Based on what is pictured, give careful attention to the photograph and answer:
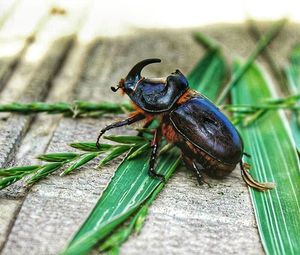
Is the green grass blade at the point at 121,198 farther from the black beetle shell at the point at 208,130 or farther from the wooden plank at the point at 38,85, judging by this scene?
the wooden plank at the point at 38,85

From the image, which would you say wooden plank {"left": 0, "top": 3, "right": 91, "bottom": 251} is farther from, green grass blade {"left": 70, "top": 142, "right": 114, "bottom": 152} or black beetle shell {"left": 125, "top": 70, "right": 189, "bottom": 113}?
black beetle shell {"left": 125, "top": 70, "right": 189, "bottom": 113}

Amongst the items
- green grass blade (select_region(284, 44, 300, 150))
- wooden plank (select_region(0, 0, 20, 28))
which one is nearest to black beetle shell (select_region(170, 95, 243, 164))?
green grass blade (select_region(284, 44, 300, 150))

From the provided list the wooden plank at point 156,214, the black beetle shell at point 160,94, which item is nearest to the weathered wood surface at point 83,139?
the wooden plank at point 156,214

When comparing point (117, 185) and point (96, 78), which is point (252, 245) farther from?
point (96, 78)

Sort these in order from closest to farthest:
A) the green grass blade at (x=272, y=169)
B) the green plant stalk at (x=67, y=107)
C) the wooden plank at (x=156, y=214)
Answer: the wooden plank at (x=156, y=214)
the green grass blade at (x=272, y=169)
the green plant stalk at (x=67, y=107)

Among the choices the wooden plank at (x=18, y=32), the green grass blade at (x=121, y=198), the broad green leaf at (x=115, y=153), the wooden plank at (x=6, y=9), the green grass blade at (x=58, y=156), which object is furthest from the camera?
the wooden plank at (x=6, y=9)

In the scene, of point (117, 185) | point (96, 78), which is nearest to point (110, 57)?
point (96, 78)

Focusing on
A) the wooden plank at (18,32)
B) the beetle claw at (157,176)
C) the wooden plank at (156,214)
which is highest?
the wooden plank at (18,32)
